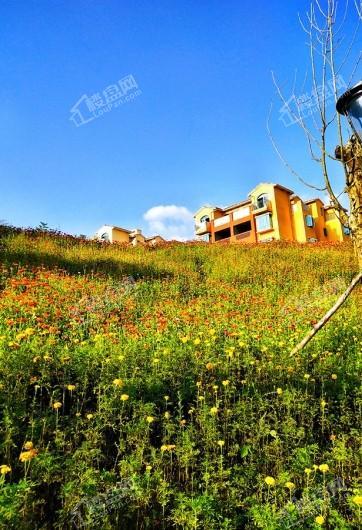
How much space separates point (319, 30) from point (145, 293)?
269 inches

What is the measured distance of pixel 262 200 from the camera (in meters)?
44.3

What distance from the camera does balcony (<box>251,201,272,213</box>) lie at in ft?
142

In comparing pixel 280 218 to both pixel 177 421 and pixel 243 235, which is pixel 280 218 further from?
pixel 177 421

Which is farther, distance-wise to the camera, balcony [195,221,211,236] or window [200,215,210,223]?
window [200,215,210,223]

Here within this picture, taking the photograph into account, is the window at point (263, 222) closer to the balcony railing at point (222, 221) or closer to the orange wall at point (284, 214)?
the orange wall at point (284, 214)

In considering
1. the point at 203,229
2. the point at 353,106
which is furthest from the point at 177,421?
the point at 203,229

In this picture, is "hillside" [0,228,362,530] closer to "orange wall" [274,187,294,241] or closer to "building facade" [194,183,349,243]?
"building facade" [194,183,349,243]

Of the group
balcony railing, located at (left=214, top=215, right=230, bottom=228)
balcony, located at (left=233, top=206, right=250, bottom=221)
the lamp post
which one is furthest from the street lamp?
balcony railing, located at (left=214, top=215, right=230, bottom=228)

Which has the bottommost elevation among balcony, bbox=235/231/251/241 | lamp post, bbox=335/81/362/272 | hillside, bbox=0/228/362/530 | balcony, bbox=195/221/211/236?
hillside, bbox=0/228/362/530

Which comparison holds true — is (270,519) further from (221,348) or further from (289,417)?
(221,348)

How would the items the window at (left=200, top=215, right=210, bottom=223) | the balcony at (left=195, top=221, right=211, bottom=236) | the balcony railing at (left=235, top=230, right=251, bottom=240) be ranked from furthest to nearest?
the window at (left=200, top=215, right=210, bottom=223) < the balcony at (left=195, top=221, right=211, bottom=236) < the balcony railing at (left=235, top=230, right=251, bottom=240)

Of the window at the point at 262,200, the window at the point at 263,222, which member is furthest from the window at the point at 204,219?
the window at the point at 263,222

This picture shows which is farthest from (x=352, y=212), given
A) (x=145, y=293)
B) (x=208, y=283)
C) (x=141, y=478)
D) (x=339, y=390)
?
(x=208, y=283)

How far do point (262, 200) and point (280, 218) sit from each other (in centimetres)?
321
